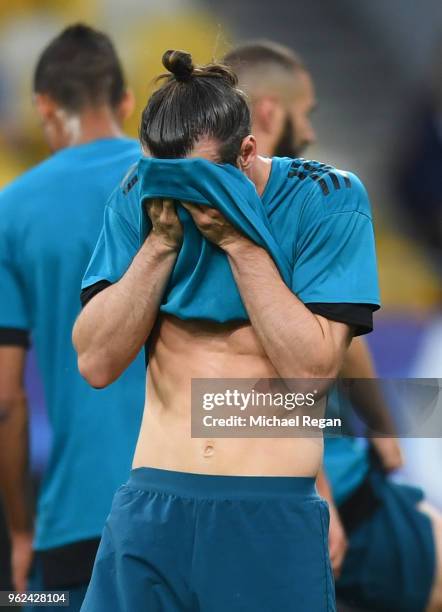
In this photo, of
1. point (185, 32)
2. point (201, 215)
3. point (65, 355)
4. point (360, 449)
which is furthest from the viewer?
point (185, 32)

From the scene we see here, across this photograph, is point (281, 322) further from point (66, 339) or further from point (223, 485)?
point (66, 339)

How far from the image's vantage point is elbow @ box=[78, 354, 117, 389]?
7.65 ft

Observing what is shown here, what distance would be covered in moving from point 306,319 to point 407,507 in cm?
186

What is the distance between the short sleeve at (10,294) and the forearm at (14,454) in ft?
0.74

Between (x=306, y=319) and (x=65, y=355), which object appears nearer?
(x=306, y=319)

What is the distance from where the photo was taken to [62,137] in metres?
3.53

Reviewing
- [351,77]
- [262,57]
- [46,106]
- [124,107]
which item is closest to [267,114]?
[262,57]

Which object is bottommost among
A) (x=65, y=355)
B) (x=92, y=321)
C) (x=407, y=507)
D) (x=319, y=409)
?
(x=407, y=507)

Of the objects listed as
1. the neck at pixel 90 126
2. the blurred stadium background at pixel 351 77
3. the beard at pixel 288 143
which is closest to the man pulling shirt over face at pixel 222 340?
the neck at pixel 90 126

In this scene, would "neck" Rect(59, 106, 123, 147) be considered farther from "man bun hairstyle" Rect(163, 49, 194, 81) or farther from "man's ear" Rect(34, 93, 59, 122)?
"man bun hairstyle" Rect(163, 49, 194, 81)

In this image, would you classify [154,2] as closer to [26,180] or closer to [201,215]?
[26,180]

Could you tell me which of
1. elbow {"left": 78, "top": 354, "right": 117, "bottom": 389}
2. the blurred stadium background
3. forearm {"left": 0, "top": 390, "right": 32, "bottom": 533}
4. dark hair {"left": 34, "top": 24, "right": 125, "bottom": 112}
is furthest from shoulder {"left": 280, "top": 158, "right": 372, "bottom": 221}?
the blurred stadium background

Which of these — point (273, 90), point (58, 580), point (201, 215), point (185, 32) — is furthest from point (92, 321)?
point (185, 32)

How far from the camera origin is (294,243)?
7.44 feet
